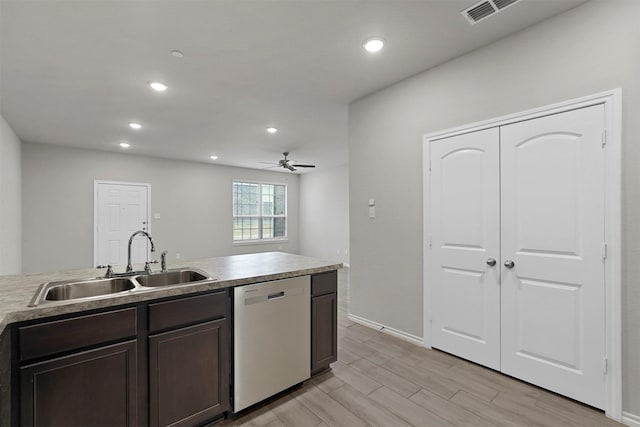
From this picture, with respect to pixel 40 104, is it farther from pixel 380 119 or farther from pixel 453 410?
pixel 453 410

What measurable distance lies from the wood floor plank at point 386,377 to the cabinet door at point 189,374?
44.7 inches

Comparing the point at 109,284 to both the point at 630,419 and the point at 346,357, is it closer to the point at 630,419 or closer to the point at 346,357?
the point at 346,357

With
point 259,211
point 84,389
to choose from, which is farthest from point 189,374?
point 259,211

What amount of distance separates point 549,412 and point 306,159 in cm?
612

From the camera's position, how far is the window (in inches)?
324

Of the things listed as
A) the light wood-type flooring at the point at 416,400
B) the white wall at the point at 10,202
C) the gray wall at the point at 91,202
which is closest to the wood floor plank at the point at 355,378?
the light wood-type flooring at the point at 416,400

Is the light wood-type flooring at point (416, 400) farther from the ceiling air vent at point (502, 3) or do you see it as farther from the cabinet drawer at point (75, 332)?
the ceiling air vent at point (502, 3)

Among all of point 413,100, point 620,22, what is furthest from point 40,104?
point 620,22

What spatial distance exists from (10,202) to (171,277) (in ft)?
14.3

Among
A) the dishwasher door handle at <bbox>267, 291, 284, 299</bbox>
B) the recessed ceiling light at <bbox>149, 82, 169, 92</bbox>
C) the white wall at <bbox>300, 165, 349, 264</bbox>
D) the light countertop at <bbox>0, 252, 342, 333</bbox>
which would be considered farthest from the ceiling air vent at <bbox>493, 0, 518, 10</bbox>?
the white wall at <bbox>300, 165, 349, 264</bbox>

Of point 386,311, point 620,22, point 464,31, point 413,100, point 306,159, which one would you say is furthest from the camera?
point 306,159

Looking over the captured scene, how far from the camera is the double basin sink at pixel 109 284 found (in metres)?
1.64

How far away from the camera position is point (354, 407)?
1947 millimetres

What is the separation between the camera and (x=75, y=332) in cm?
135
